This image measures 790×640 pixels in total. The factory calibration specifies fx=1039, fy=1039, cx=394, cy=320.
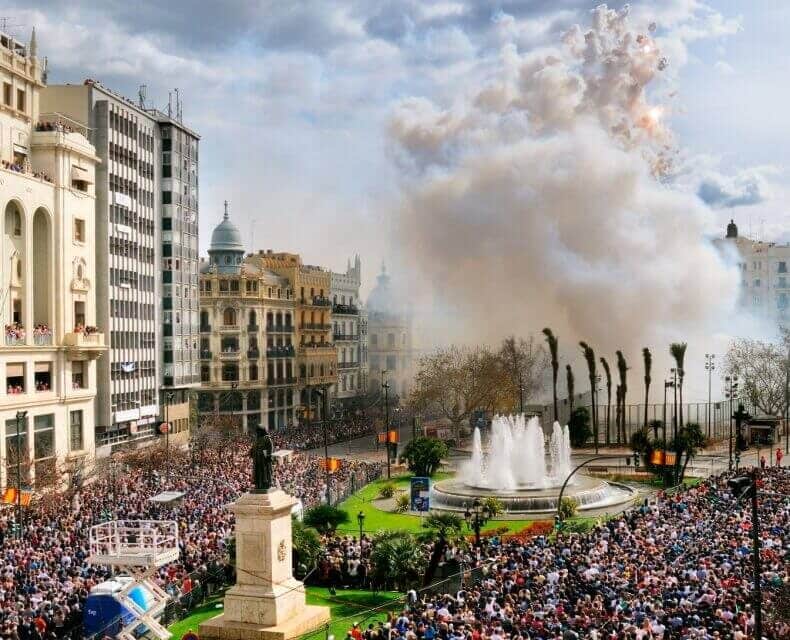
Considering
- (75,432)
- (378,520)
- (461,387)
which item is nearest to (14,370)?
(75,432)

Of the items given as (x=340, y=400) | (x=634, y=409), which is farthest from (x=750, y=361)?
(x=340, y=400)

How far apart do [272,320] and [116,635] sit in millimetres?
69975

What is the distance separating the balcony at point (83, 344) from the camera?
50719 mm

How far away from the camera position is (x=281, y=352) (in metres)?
93.1

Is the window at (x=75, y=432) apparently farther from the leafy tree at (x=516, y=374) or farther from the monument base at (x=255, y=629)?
the leafy tree at (x=516, y=374)

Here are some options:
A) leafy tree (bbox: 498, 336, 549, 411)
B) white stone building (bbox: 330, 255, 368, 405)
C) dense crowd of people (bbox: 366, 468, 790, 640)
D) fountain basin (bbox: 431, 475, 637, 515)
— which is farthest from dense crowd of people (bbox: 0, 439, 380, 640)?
white stone building (bbox: 330, 255, 368, 405)

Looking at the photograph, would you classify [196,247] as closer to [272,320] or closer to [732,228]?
[272,320]

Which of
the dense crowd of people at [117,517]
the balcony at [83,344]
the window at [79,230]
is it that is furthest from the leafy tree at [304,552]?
the window at [79,230]

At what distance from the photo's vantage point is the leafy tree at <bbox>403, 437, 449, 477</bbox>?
56.2 m

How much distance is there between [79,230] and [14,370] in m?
9.17

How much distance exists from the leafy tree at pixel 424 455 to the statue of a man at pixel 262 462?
34.8 metres

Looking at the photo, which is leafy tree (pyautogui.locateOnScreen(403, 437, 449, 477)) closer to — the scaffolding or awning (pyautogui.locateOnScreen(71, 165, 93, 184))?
awning (pyautogui.locateOnScreen(71, 165, 93, 184))

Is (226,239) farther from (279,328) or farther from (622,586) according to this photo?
(622,586)

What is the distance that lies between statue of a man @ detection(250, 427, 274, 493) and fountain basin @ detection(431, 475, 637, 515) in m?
24.2
